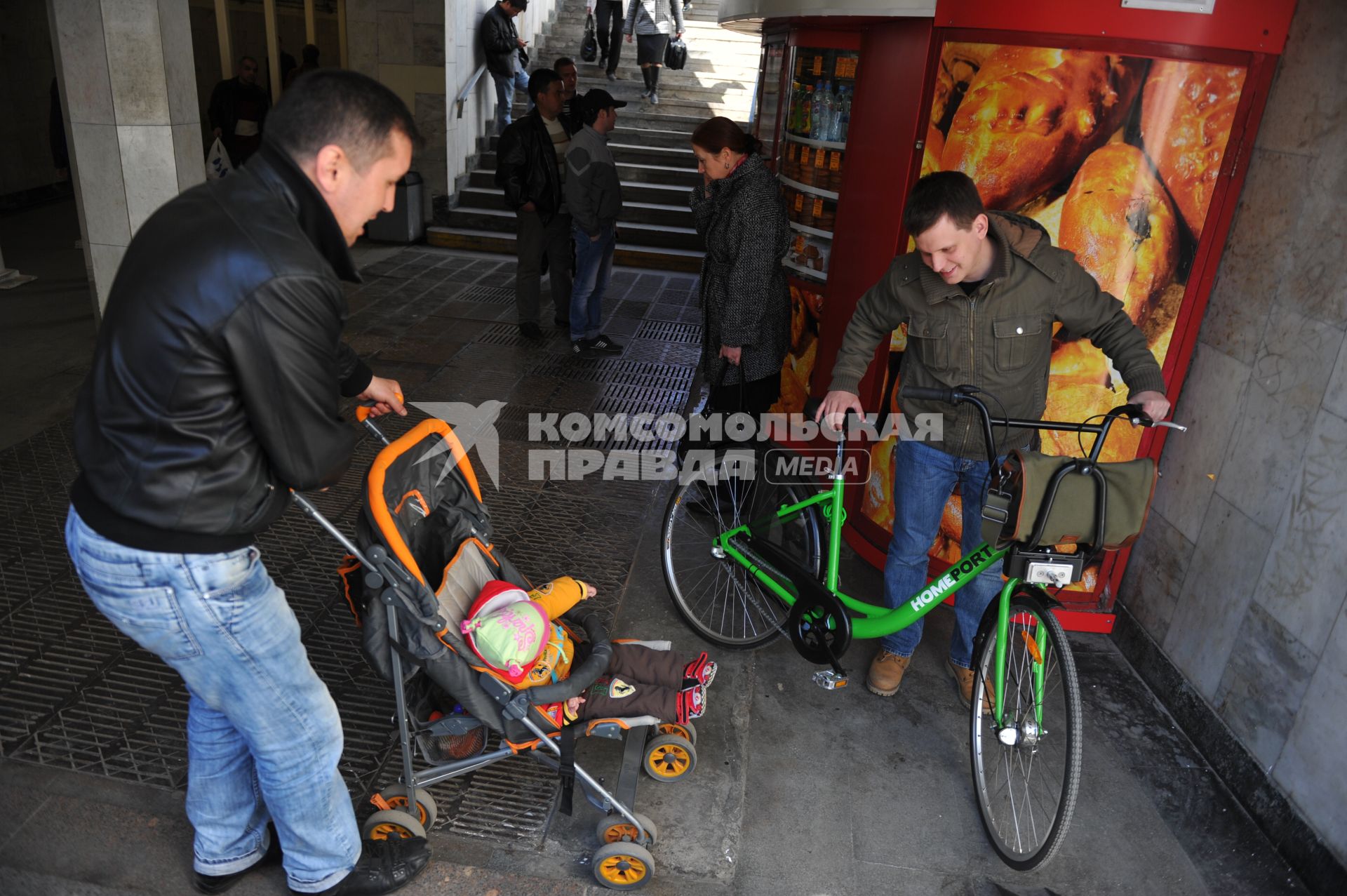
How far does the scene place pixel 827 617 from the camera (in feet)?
11.7

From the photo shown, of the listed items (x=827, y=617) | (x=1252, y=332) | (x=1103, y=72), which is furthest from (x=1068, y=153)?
(x=827, y=617)

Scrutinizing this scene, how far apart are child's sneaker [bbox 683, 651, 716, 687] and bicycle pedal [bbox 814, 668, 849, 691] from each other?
635mm

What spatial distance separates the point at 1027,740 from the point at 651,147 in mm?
10594

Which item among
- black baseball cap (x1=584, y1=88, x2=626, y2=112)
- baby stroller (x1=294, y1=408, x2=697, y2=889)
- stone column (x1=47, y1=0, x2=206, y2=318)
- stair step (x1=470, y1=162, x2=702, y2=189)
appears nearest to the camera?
baby stroller (x1=294, y1=408, x2=697, y2=889)

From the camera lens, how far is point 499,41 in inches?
457

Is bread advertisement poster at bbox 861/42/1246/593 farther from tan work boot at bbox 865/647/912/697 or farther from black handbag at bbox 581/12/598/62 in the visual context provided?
black handbag at bbox 581/12/598/62

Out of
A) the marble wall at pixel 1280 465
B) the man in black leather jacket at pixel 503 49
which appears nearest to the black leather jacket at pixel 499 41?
the man in black leather jacket at pixel 503 49

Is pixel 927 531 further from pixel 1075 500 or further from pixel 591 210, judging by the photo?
pixel 591 210

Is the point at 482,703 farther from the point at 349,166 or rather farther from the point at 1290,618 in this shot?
the point at 1290,618

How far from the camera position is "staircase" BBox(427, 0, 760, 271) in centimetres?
1108

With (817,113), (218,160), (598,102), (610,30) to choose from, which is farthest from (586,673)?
(610,30)

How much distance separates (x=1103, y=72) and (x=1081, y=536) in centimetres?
195

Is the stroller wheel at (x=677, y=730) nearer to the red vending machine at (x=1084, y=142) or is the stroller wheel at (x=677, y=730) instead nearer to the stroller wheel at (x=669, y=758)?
the stroller wheel at (x=669, y=758)

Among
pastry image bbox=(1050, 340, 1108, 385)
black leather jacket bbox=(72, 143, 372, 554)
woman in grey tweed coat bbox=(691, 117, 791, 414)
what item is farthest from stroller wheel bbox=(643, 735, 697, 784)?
pastry image bbox=(1050, 340, 1108, 385)
